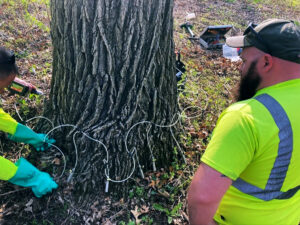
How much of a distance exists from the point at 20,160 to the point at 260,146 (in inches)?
84.4

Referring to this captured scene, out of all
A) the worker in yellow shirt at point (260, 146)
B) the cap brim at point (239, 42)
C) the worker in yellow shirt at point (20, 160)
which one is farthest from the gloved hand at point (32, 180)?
the cap brim at point (239, 42)

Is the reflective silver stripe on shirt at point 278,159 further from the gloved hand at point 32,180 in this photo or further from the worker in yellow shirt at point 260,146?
the gloved hand at point 32,180

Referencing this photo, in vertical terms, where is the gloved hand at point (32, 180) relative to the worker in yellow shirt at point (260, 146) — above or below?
below

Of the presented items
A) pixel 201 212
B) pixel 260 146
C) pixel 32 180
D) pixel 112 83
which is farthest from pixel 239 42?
pixel 32 180

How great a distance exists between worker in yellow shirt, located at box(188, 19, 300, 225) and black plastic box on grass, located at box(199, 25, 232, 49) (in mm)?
4169

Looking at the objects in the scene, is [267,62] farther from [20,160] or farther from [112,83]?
[20,160]

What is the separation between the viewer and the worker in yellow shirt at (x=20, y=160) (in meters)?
2.24

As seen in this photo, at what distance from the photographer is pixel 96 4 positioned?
190 cm

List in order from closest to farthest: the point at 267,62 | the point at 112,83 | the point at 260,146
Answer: the point at 260,146 < the point at 267,62 < the point at 112,83

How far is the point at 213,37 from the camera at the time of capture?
18.8 ft

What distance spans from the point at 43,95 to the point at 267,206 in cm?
306

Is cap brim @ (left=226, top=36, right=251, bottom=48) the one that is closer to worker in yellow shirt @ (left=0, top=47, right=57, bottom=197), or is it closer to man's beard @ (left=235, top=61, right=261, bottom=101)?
man's beard @ (left=235, top=61, right=261, bottom=101)

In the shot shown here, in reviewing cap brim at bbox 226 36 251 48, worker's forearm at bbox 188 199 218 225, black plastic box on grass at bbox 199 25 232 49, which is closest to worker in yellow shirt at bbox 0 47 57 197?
worker's forearm at bbox 188 199 218 225

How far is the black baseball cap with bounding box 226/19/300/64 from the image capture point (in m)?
1.47
